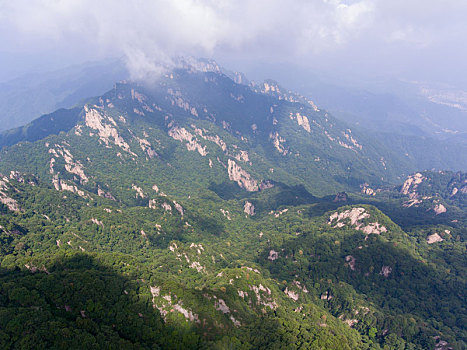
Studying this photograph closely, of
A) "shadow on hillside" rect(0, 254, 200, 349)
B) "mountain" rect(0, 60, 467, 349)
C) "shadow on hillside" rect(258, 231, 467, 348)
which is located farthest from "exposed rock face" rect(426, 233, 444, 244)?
"shadow on hillside" rect(0, 254, 200, 349)

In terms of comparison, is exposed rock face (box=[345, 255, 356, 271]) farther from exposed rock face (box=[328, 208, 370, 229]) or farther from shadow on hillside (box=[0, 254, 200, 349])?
shadow on hillside (box=[0, 254, 200, 349])

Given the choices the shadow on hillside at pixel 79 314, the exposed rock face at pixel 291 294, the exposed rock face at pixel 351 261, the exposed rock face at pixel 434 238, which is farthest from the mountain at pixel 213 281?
the exposed rock face at pixel 434 238

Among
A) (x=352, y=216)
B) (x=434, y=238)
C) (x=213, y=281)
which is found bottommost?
(x=213, y=281)

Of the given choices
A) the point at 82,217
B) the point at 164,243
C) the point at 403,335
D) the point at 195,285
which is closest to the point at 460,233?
the point at 403,335

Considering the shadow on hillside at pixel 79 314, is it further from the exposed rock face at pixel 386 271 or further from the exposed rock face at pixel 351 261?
the exposed rock face at pixel 386 271

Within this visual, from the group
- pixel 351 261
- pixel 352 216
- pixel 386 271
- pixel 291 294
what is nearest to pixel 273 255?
pixel 291 294

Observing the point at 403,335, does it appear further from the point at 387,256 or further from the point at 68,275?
the point at 68,275

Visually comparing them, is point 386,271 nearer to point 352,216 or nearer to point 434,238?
point 352,216

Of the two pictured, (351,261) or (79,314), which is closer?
(79,314)
